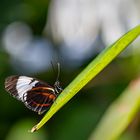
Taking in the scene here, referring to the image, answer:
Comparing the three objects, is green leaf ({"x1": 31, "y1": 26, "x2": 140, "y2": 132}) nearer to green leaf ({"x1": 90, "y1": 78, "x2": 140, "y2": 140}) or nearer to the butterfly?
the butterfly

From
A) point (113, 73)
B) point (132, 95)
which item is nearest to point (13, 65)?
point (113, 73)

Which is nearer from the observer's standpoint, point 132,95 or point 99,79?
point 132,95

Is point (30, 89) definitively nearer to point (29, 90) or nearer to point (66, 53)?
point (29, 90)

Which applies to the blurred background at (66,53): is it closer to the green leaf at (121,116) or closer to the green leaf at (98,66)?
the green leaf at (121,116)

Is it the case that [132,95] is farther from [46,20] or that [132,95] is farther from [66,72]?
[46,20]

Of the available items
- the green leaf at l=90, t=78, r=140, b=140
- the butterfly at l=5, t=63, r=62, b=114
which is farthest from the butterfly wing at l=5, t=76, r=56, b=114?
the green leaf at l=90, t=78, r=140, b=140

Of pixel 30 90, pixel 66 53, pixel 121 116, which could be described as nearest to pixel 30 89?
pixel 30 90
